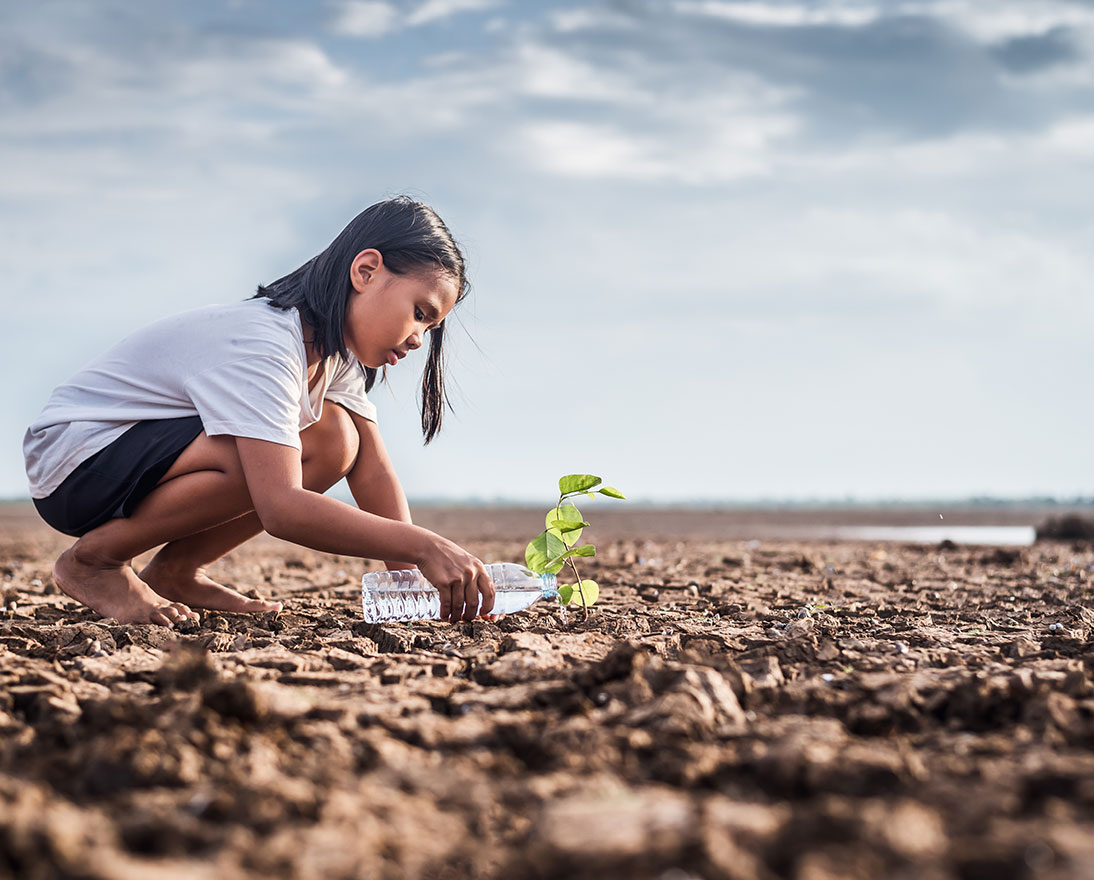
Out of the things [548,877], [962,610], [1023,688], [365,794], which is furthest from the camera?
[962,610]

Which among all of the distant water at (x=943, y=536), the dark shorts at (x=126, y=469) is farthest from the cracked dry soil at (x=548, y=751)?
the distant water at (x=943, y=536)

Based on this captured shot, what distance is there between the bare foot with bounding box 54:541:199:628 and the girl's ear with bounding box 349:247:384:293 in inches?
50.4

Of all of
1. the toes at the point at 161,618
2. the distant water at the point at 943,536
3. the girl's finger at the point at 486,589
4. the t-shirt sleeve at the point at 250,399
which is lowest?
the distant water at the point at 943,536

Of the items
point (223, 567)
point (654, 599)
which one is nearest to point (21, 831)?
point (654, 599)

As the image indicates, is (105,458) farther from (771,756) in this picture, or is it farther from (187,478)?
(771,756)

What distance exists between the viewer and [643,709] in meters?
1.73

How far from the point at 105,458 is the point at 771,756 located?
256 cm

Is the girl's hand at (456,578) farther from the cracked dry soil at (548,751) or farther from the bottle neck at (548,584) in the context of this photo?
the bottle neck at (548,584)

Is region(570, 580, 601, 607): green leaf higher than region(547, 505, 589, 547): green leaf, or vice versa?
region(547, 505, 589, 547): green leaf

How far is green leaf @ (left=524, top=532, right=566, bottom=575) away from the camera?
124 inches

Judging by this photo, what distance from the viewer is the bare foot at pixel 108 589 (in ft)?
10.4

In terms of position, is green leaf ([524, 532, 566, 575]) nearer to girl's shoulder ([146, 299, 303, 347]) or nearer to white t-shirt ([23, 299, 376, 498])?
white t-shirt ([23, 299, 376, 498])

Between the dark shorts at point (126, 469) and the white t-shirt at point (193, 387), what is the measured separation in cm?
4

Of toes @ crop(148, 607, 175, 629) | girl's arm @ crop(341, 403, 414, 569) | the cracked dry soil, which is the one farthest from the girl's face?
toes @ crop(148, 607, 175, 629)
